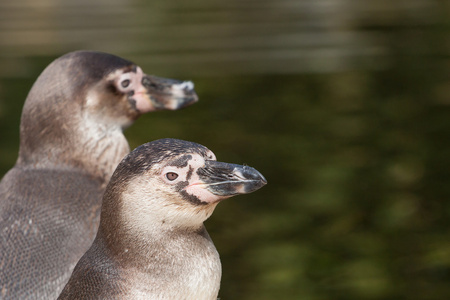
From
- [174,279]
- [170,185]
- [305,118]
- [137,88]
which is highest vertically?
[170,185]

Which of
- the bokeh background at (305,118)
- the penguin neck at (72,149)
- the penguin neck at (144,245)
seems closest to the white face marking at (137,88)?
the penguin neck at (72,149)

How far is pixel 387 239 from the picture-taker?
5805 mm

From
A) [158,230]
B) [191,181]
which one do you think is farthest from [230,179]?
[158,230]

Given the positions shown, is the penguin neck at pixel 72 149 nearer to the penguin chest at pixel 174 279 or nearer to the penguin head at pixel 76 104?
the penguin head at pixel 76 104

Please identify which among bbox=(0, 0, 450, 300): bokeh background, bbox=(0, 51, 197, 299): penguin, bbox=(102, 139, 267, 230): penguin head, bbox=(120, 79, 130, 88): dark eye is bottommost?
bbox=(0, 0, 450, 300): bokeh background

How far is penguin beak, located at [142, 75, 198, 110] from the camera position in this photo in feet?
15.4

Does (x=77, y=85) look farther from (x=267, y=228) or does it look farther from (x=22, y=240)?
(x=267, y=228)

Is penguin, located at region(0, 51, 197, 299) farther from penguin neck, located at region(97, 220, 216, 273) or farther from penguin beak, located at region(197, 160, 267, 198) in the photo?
penguin beak, located at region(197, 160, 267, 198)

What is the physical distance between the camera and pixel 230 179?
3041 mm

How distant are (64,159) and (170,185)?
1.41 metres

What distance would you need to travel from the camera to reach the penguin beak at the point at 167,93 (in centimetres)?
468

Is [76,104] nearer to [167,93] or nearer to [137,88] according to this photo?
[137,88]

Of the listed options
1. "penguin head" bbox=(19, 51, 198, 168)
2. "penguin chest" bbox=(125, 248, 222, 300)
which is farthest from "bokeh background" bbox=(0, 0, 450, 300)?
"penguin chest" bbox=(125, 248, 222, 300)

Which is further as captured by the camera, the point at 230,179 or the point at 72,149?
the point at 72,149
